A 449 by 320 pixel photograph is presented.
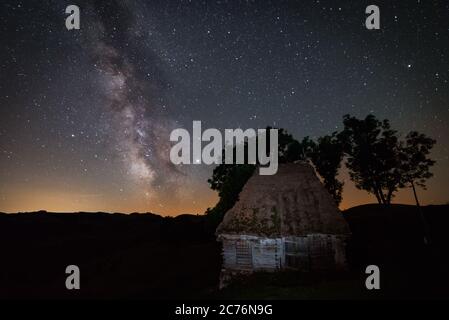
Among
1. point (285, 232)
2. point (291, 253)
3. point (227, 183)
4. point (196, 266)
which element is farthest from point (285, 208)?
point (196, 266)

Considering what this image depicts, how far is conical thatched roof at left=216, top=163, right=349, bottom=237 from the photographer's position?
65.9 feet

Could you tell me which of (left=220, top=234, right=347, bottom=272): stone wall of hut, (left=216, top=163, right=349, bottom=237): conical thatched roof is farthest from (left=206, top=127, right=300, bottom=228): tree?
(left=220, top=234, right=347, bottom=272): stone wall of hut

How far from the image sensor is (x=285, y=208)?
21.5 meters

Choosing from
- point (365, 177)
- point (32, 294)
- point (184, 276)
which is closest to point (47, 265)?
point (32, 294)

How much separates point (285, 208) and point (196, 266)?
12.1 metres

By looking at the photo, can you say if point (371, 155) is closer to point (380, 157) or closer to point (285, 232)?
point (380, 157)

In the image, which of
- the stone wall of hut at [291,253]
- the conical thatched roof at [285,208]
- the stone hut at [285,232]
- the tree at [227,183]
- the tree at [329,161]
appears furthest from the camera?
the tree at [329,161]

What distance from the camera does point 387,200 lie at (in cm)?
3497

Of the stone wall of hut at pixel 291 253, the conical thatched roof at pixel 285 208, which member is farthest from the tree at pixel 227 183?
the stone wall of hut at pixel 291 253

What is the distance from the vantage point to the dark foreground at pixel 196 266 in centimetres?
1733

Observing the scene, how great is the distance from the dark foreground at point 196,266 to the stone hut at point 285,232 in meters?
0.95

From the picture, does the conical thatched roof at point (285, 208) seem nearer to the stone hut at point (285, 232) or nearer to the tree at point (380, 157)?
the stone hut at point (285, 232)

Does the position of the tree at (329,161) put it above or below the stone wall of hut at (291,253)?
above

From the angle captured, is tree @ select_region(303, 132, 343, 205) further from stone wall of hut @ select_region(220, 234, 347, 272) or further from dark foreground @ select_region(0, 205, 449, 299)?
stone wall of hut @ select_region(220, 234, 347, 272)
